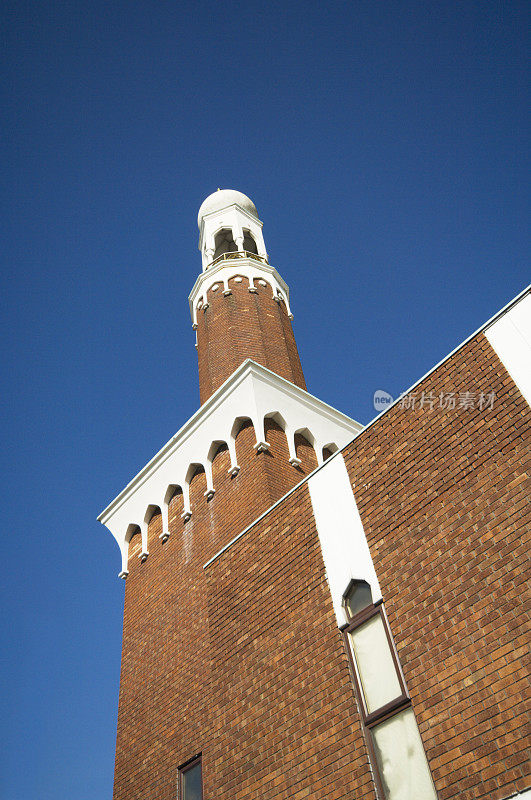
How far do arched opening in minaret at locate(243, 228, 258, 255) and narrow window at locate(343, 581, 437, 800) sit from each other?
66.4 ft

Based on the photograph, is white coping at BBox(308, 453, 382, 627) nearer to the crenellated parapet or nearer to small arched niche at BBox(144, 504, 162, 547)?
small arched niche at BBox(144, 504, 162, 547)

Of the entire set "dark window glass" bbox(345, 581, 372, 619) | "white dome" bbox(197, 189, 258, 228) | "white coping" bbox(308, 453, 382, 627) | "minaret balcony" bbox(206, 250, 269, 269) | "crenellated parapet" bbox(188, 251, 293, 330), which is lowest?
"dark window glass" bbox(345, 581, 372, 619)

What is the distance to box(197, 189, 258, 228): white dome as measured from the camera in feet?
99.1

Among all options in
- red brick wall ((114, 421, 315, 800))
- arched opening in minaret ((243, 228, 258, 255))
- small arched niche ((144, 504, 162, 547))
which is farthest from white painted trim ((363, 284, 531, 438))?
arched opening in minaret ((243, 228, 258, 255))

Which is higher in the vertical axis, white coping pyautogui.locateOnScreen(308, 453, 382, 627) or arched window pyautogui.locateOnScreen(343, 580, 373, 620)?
white coping pyautogui.locateOnScreen(308, 453, 382, 627)

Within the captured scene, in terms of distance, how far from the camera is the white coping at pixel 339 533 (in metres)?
10.3

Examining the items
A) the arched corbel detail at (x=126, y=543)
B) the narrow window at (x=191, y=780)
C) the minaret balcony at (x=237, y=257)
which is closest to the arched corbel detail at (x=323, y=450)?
the arched corbel detail at (x=126, y=543)

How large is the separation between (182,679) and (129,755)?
2.06 m

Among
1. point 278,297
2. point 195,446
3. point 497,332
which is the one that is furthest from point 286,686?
point 278,297

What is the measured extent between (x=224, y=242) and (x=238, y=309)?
24.7 ft

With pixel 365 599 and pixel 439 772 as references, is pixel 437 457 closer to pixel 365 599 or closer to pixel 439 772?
pixel 365 599

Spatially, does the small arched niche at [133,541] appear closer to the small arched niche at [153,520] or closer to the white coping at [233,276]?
the small arched niche at [153,520]

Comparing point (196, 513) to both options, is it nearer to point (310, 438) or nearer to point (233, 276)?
point (310, 438)

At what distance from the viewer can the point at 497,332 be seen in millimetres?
10133
